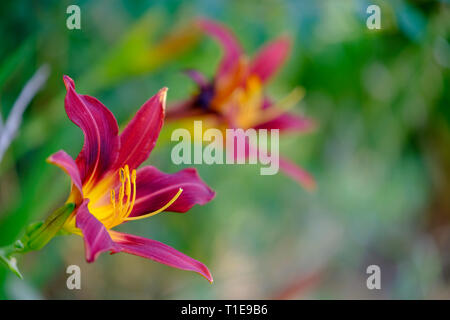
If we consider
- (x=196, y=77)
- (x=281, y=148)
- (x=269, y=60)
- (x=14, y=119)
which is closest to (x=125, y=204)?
(x=14, y=119)

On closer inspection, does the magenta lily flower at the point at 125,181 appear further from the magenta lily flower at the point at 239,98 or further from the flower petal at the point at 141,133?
the magenta lily flower at the point at 239,98

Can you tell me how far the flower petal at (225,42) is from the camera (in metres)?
0.73

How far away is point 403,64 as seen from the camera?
3.43 ft

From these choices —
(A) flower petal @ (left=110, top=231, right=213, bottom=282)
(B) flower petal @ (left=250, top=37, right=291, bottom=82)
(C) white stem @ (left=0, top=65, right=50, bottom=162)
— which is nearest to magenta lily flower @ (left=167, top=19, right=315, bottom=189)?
(B) flower petal @ (left=250, top=37, right=291, bottom=82)

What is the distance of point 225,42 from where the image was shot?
0.74 meters

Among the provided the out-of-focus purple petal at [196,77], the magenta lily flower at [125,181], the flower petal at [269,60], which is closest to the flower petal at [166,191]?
the magenta lily flower at [125,181]

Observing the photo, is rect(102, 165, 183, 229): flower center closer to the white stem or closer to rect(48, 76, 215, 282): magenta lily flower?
rect(48, 76, 215, 282): magenta lily flower

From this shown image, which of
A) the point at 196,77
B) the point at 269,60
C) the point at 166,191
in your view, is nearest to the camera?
the point at 166,191

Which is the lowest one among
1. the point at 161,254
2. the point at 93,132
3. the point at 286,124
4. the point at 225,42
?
the point at 161,254

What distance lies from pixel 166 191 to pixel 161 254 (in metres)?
0.08

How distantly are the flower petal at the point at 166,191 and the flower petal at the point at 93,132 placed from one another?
0.04 meters

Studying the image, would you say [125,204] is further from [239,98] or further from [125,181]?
[239,98]
